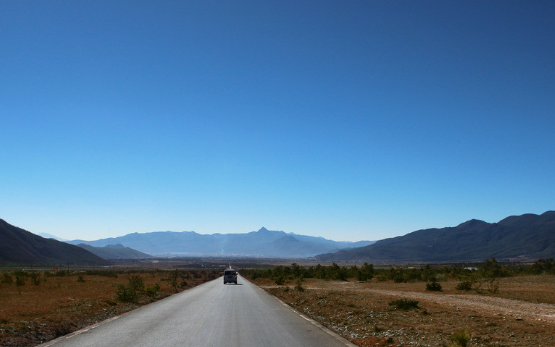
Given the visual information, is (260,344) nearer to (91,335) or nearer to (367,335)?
(367,335)

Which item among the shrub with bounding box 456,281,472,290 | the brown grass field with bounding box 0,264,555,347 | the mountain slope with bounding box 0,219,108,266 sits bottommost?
the brown grass field with bounding box 0,264,555,347

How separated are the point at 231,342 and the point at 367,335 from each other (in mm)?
4946

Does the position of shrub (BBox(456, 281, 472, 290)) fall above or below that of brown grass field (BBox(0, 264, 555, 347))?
above

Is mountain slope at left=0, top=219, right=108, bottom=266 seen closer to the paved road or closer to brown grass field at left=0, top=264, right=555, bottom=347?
brown grass field at left=0, top=264, right=555, bottom=347

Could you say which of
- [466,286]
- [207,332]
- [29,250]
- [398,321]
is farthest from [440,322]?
[29,250]

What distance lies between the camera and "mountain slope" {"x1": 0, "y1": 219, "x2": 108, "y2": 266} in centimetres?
13575

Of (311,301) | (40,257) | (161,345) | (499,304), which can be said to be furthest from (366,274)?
(40,257)

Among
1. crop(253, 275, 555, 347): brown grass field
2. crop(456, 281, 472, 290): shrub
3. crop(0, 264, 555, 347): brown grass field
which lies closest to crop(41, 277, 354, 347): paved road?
crop(0, 264, 555, 347): brown grass field

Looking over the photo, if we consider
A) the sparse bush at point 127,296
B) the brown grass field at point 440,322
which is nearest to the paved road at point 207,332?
the brown grass field at point 440,322

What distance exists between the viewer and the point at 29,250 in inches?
6063

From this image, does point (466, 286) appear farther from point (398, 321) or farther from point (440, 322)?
point (440, 322)

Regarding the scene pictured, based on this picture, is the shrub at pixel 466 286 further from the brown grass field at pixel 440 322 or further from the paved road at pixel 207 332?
the paved road at pixel 207 332

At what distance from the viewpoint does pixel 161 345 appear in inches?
452

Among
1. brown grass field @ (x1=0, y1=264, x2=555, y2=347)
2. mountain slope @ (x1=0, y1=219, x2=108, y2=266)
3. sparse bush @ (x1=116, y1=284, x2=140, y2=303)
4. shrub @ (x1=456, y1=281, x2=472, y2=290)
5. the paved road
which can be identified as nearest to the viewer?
the paved road
